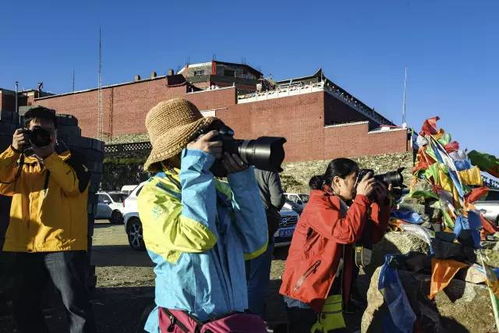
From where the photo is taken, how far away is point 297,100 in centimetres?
3391

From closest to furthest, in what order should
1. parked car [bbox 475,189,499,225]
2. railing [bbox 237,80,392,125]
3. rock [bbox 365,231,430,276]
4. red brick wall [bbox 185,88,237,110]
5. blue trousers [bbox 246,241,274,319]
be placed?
blue trousers [bbox 246,241,274,319] → rock [bbox 365,231,430,276] → parked car [bbox 475,189,499,225] → railing [bbox 237,80,392,125] → red brick wall [bbox 185,88,237,110]

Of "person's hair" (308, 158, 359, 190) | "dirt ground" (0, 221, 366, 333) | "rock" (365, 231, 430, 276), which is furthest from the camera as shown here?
"rock" (365, 231, 430, 276)

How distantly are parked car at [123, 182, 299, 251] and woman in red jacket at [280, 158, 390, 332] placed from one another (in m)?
6.22

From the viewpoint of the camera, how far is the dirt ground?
480cm

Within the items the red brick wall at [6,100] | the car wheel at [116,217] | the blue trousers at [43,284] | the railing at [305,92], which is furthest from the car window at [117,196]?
the red brick wall at [6,100]

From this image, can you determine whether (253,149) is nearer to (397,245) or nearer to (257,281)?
(257,281)

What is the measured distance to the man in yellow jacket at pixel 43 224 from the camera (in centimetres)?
343

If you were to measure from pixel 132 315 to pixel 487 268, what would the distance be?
3537 mm

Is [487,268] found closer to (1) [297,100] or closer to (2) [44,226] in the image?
(2) [44,226]

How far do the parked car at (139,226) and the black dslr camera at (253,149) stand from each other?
762cm

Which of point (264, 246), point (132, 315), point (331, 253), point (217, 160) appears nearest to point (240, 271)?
point (264, 246)

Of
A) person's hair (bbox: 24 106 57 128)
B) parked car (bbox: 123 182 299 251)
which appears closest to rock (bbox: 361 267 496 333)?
person's hair (bbox: 24 106 57 128)

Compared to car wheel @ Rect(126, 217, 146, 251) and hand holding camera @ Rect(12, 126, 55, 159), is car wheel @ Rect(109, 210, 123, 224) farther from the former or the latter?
hand holding camera @ Rect(12, 126, 55, 159)

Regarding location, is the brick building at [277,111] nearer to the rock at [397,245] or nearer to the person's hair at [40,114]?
the rock at [397,245]
